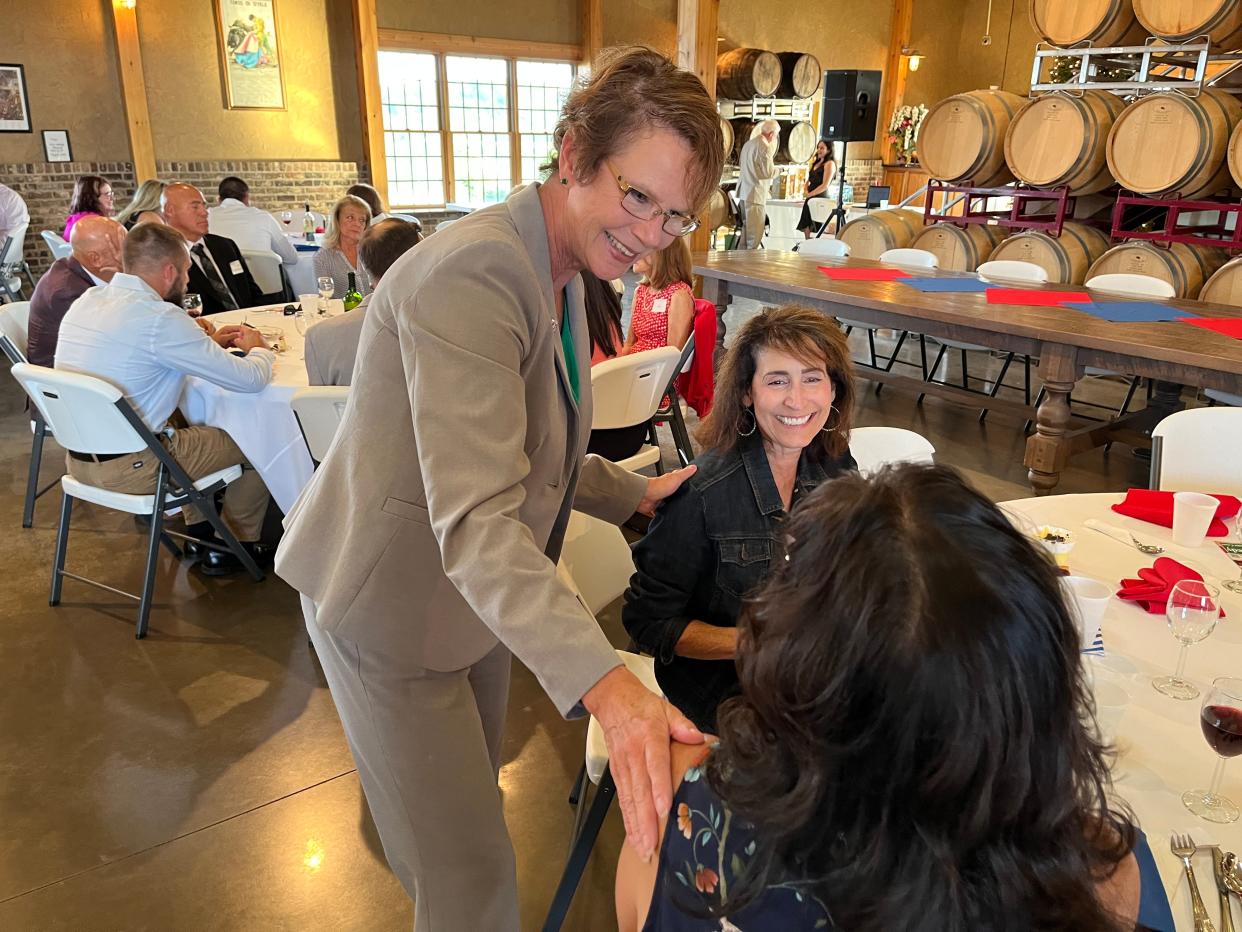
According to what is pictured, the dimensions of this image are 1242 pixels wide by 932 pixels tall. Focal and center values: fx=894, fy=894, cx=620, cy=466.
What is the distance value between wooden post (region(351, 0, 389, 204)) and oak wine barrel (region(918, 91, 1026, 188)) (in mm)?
6461

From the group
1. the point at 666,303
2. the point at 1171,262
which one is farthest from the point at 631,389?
the point at 1171,262

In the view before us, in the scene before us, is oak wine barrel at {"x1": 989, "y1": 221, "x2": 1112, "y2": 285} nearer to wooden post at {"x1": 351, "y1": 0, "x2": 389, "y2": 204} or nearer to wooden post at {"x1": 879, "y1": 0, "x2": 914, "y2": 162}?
wooden post at {"x1": 351, "y1": 0, "x2": 389, "y2": 204}

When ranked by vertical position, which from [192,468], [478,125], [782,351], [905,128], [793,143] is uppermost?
[905,128]

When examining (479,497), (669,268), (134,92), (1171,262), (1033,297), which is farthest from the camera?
(134,92)


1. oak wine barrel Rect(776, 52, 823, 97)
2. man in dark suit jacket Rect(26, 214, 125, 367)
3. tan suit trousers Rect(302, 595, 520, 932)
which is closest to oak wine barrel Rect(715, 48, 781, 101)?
oak wine barrel Rect(776, 52, 823, 97)

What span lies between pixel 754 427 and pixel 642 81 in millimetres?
936

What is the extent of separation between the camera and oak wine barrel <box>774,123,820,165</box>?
13.0 metres

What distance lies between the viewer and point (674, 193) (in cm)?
122

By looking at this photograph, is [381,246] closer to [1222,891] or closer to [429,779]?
[429,779]

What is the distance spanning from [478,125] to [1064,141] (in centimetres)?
763

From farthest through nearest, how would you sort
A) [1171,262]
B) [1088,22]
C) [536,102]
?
[536,102]
[1088,22]
[1171,262]

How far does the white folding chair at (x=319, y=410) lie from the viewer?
2.68m

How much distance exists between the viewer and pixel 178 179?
977 cm

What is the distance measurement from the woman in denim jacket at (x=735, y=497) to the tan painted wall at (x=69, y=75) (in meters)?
9.61
